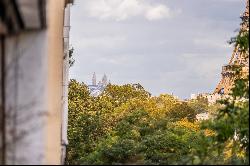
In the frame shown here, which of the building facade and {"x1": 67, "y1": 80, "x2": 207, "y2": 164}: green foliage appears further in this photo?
{"x1": 67, "y1": 80, "x2": 207, "y2": 164}: green foliage

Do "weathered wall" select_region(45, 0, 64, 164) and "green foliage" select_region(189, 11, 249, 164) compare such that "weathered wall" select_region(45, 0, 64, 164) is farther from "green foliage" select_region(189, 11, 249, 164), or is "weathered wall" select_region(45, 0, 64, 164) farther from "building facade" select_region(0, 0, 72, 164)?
"green foliage" select_region(189, 11, 249, 164)

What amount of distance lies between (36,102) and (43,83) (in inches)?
6.8

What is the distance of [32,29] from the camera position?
542cm

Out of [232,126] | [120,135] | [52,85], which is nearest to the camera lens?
[52,85]

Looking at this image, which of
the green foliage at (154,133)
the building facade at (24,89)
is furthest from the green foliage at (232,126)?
the building facade at (24,89)

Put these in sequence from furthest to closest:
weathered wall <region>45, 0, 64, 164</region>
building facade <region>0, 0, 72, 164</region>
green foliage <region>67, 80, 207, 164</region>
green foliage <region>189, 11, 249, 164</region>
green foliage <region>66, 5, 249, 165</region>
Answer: green foliage <region>67, 80, 207, 164</region> < green foliage <region>66, 5, 249, 165</region> < green foliage <region>189, 11, 249, 164</region> < weathered wall <region>45, 0, 64, 164</region> < building facade <region>0, 0, 72, 164</region>

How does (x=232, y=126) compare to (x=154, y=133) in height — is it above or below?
above

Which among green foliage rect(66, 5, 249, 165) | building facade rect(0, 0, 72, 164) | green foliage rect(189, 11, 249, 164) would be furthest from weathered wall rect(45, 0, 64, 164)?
green foliage rect(189, 11, 249, 164)

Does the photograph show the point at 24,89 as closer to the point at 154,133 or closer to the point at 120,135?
the point at 154,133

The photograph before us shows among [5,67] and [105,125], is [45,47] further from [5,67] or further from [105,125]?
[105,125]

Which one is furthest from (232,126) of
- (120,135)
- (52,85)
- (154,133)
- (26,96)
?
(120,135)

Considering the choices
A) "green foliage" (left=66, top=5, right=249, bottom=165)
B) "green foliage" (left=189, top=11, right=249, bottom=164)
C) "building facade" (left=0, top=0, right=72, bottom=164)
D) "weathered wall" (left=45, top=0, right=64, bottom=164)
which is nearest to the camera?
"building facade" (left=0, top=0, right=72, bottom=164)

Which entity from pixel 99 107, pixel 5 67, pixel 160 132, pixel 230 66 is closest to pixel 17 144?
pixel 5 67

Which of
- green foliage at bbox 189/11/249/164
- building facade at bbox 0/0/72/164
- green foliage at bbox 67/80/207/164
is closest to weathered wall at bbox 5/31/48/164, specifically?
building facade at bbox 0/0/72/164
